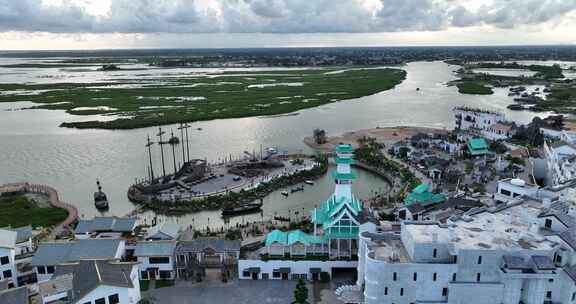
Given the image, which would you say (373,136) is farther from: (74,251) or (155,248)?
(74,251)

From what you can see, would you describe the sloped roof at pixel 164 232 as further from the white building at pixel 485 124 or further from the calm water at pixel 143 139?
the white building at pixel 485 124

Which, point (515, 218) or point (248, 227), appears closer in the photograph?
point (515, 218)

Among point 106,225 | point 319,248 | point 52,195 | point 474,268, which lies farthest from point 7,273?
point 474,268

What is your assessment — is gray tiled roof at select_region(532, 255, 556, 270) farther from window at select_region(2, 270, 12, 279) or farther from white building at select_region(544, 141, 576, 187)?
window at select_region(2, 270, 12, 279)

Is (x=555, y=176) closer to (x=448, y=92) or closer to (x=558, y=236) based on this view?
(x=558, y=236)

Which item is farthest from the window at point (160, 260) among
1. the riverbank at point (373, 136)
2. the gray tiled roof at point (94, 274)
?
the riverbank at point (373, 136)

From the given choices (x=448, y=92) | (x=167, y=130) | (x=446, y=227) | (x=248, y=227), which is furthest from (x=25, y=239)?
(x=448, y=92)
